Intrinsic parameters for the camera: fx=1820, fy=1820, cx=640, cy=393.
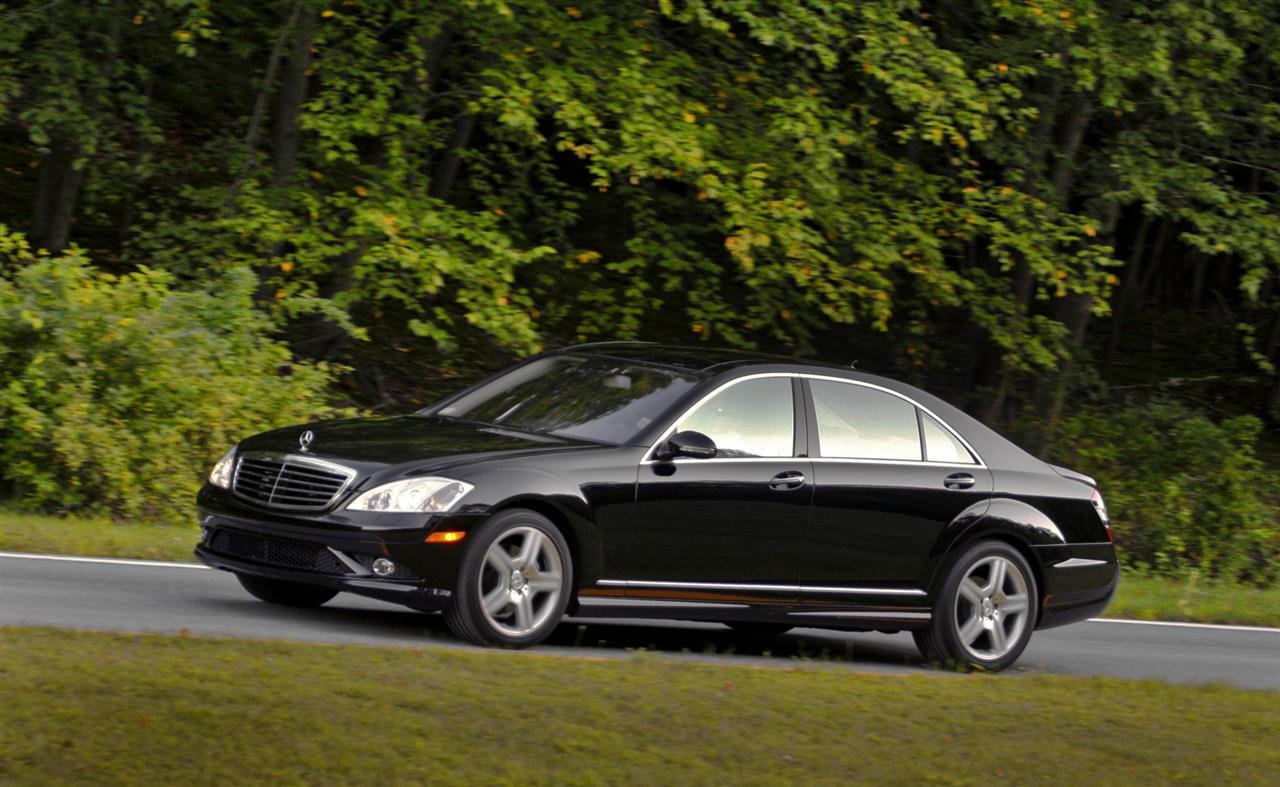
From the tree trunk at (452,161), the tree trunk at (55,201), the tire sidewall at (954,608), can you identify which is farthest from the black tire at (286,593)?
the tree trunk at (55,201)

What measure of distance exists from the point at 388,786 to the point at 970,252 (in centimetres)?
1675

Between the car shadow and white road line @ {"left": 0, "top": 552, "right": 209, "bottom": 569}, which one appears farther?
white road line @ {"left": 0, "top": 552, "right": 209, "bottom": 569}

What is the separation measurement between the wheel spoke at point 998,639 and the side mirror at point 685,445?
7.31 ft

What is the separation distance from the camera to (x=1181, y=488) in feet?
71.1

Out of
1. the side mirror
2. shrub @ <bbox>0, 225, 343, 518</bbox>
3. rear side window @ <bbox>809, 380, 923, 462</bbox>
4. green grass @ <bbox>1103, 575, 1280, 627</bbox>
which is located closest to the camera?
the side mirror

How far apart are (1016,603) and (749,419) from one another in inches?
79.1

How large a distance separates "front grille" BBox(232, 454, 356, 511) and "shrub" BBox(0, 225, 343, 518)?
587 cm

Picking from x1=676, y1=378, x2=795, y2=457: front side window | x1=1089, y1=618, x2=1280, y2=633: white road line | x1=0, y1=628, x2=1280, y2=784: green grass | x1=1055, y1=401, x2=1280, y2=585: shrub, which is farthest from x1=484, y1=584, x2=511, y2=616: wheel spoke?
x1=1055, y1=401, x2=1280, y2=585: shrub

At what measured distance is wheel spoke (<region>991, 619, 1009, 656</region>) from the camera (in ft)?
33.6

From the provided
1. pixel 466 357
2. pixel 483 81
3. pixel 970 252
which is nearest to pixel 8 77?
pixel 483 81

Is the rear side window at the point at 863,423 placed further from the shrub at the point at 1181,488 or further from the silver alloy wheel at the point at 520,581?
the shrub at the point at 1181,488

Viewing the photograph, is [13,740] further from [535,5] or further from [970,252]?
[970,252]

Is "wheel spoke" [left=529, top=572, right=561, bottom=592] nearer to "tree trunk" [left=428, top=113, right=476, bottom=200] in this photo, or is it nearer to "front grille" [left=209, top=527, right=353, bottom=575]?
"front grille" [left=209, top=527, right=353, bottom=575]

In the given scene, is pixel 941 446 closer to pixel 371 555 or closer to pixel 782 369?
pixel 782 369
